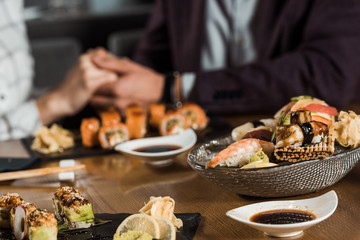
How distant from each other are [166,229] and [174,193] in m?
0.27

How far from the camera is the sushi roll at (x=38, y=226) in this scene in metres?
0.78

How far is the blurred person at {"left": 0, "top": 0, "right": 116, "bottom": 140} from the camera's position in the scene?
77.2 inches

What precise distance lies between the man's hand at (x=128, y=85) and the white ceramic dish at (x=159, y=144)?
2.15 ft

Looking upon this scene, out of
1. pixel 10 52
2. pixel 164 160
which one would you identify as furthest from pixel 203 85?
pixel 10 52

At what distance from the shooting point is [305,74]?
189 centimetres

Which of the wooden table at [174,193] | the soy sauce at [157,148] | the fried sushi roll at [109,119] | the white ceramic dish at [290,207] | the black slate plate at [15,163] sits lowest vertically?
the wooden table at [174,193]

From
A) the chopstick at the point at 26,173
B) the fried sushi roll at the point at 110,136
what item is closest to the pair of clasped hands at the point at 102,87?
the fried sushi roll at the point at 110,136

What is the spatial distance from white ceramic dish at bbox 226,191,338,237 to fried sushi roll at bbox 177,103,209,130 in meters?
0.77

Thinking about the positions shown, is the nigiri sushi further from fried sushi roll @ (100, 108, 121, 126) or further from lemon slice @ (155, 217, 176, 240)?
fried sushi roll @ (100, 108, 121, 126)

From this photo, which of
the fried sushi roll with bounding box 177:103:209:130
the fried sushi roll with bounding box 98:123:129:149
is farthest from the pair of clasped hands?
the fried sushi roll with bounding box 98:123:129:149

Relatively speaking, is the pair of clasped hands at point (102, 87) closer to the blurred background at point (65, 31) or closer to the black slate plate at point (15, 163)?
the black slate plate at point (15, 163)

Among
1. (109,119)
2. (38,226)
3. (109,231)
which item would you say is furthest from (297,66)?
(38,226)

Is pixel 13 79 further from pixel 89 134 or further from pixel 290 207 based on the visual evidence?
pixel 290 207

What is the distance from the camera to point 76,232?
0.85 meters
